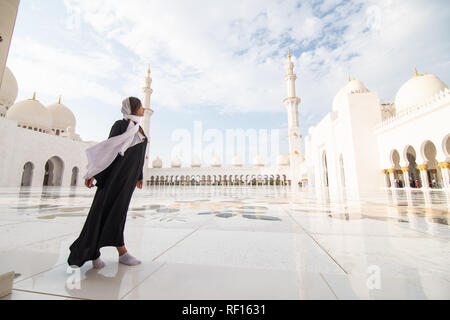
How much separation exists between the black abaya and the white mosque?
24.8 ft

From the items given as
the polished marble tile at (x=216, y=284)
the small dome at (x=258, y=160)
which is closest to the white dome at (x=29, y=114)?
the polished marble tile at (x=216, y=284)

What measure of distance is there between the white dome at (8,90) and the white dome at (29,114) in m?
0.54

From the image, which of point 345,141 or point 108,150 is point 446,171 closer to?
point 345,141

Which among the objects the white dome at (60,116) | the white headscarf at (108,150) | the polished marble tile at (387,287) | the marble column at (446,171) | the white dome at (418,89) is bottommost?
the polished marble tile at (387,287)

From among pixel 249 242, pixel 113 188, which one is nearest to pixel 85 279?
pixel 113 188

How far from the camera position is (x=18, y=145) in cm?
1385

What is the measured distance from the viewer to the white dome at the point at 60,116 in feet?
68.3

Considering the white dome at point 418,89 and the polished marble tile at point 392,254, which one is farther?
the white dome at point 418,89

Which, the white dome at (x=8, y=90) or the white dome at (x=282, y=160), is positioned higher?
the white dome at (x=8, y=90)

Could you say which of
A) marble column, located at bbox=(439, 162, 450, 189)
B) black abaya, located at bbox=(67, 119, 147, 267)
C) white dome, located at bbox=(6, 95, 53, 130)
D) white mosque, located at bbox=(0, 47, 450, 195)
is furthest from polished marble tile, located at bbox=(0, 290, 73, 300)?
white dome, located at bbox=(6, 95, 53, 130)

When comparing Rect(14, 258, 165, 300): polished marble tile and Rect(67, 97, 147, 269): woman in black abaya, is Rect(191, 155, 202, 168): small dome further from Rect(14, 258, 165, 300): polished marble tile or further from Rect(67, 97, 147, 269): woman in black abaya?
Rect(14, 258, 165, 300): polished marble tile

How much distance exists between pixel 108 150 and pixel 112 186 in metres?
0.20

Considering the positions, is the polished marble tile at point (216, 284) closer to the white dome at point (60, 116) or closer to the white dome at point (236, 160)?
the white dome at point (60, 116)
